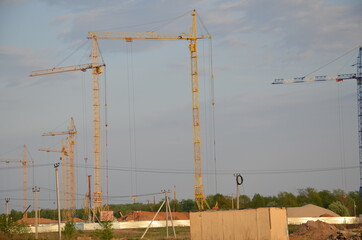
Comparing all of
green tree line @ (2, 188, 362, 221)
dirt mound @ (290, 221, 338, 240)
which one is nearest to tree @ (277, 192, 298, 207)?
green tree line @ (2, 188, 362, 221)

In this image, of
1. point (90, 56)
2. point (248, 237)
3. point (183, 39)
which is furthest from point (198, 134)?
point (248, 237)

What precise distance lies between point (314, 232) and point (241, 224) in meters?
15.2

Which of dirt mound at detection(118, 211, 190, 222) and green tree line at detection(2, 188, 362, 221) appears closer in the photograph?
dirt mound at detection(118, 211, 190, 222)

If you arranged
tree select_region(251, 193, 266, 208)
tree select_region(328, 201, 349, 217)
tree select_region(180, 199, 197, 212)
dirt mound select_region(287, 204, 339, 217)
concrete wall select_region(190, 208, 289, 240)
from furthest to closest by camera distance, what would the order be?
tree select_region(180, 199, 197, 212) → tree select_region(251, 193, 266, 208) → tree select_region(328, 201, 349, 217) → dirt mound select_region(287, 204, 339, 217) → concrete wall select_region(190, 208, 289, 240)

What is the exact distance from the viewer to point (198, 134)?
314 ft

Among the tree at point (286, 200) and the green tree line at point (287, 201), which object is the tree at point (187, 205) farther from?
the tree at point (286, 200)

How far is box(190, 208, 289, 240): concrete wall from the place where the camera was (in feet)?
135

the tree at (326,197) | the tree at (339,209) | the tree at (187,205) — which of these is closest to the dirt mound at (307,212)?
the tree at (339,209)

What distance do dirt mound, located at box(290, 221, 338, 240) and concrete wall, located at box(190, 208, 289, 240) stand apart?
10.5 metres

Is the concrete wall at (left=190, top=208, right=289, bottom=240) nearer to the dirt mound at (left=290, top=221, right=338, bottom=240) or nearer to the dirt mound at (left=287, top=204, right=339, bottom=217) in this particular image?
the dirt mound at (left=290, top=221, right=338, bottom=240)

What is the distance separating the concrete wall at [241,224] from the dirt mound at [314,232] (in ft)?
34.4

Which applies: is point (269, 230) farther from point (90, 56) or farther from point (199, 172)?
point (90, 56)

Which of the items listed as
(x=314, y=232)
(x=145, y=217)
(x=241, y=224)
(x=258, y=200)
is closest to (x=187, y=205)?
(x=258, y=200)

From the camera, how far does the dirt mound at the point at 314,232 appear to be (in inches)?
2087
